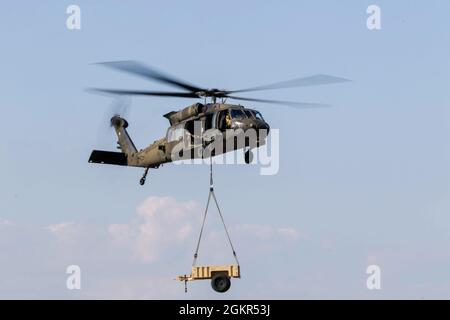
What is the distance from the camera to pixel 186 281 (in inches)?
1694

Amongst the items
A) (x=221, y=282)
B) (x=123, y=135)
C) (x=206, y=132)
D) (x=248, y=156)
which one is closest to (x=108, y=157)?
(x=123, y=135)

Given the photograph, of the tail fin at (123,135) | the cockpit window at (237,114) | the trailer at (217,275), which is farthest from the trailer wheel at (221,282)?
the tail fin at (123,135)

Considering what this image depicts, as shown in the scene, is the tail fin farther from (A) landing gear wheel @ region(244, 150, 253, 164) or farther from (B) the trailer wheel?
(B) the trailer wheel

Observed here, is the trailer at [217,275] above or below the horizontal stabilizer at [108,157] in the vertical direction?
below

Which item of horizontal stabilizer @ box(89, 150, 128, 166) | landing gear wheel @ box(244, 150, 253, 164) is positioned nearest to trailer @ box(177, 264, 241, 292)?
landing gear wheel @ box(244, 150, 253, 164)

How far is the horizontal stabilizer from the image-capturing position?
51.2 meters

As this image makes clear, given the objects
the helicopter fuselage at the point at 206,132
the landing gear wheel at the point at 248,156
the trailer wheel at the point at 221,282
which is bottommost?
the trailer wheel at the point at 221,282

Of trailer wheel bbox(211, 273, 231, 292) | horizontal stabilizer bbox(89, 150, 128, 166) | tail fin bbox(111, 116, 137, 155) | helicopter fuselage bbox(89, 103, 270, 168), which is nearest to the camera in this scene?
trailer wheel bbox(211, 273, 231, 292)

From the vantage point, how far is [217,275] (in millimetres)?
42719

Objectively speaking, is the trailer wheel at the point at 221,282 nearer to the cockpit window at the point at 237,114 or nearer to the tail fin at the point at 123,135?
the cockpit window at the point at 237,114

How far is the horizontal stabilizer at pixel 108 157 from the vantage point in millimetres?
51156

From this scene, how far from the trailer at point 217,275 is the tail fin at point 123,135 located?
11.6 metres
